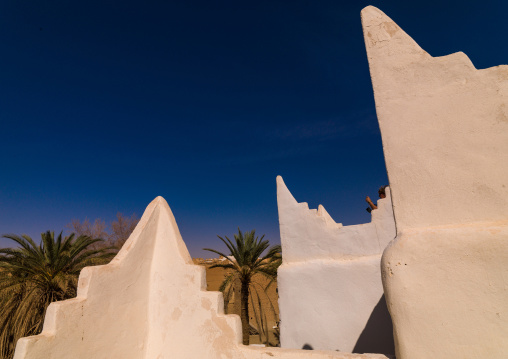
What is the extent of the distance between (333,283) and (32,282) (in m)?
8.07

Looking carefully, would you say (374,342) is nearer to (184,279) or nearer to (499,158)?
(184,279)

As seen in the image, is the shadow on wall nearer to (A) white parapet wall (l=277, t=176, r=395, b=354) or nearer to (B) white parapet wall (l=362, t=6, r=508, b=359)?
(A) white parapet wall (l=277, t=176, r=395, b=354)

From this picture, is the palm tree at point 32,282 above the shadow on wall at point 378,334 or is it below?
above

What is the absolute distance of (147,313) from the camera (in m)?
4.23

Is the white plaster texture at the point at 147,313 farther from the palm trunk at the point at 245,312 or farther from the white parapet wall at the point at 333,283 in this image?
the palm trunk at the point at 245,312

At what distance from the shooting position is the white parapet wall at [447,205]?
228cm

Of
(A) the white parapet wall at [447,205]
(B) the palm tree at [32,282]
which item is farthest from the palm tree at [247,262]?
(A) the white parapet wall at [447,205]

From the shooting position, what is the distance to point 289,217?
6.98 meters

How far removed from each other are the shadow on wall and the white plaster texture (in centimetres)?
318

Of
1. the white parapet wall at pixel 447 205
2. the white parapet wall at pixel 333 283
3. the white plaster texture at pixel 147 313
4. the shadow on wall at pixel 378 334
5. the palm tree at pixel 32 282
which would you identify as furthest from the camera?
the palm tree at pixel 32 282

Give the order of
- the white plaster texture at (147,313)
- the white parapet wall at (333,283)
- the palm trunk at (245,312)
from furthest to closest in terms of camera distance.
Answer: the palm trunk at (245,312) → the white parapet wall at (333,283) → the white plaster texture at (147,313)

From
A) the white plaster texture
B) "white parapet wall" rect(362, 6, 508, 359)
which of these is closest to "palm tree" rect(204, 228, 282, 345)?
the white plaster texture

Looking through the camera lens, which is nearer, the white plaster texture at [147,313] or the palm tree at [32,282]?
the white plaster texture at [147,313]

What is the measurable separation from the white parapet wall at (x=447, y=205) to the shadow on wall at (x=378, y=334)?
3.56 meters
